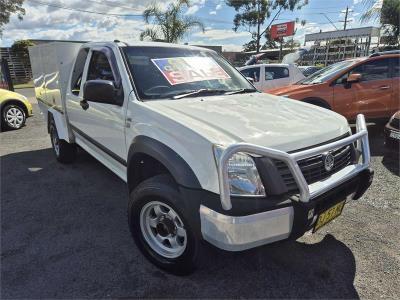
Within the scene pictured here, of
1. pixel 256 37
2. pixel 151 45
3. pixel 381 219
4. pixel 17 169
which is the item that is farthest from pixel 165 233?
pixel 256 37

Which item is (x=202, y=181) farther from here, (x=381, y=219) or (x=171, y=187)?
(x=381, y=219)

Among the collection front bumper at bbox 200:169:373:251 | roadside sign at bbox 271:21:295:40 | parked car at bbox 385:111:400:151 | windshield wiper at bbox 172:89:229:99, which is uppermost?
roadside sign at bbox 271:21:295:40

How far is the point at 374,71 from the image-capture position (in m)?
6.81

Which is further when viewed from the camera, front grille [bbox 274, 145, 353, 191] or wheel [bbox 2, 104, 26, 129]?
wheel [bbox 2, 104, 26, 129]

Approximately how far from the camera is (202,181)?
7.20ft

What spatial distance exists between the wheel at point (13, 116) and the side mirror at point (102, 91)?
22.4 ft

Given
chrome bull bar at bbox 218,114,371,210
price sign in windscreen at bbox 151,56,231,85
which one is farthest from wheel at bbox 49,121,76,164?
chrome bull bar at bbox 218,114,371,210

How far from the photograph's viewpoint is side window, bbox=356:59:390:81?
6773 millimetres

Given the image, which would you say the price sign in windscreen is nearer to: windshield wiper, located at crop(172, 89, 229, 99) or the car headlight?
windshield wiper, located at crop(172, 89, 229, 99)

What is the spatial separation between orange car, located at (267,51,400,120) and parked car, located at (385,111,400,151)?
4.79 feet

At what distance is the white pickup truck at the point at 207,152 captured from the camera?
6.88 ft

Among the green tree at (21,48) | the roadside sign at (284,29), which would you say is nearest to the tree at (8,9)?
the green tree at (21,48)

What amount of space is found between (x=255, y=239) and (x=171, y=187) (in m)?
0.72

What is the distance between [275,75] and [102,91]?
8.17 metres
